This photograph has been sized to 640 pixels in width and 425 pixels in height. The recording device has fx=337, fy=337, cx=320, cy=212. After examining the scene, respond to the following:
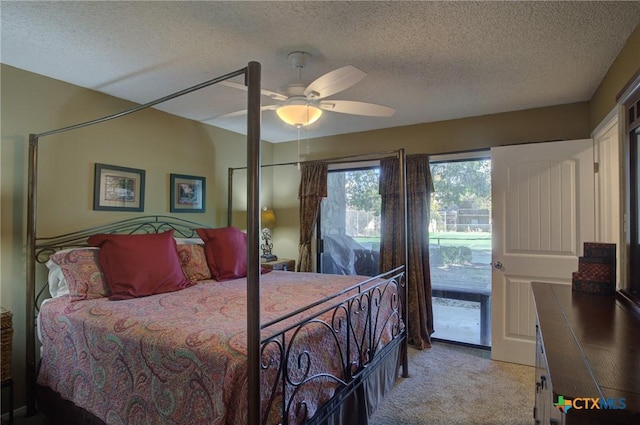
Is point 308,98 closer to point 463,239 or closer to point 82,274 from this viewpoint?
point 82,274

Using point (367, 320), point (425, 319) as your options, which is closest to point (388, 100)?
point (367, 320)

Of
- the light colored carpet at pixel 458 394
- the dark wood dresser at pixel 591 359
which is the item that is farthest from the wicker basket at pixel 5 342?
the dark wood dresser at pixel 591 359

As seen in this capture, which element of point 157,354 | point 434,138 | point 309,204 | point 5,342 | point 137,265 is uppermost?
point 434,138

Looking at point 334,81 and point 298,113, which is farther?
point 298,113

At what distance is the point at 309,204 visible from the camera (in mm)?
4410

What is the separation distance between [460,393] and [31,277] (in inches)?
127

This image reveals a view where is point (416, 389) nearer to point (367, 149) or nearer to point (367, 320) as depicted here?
point (367, 320)

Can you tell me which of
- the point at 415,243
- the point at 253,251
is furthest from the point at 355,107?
the point at 415,243

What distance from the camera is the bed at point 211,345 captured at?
1.32m

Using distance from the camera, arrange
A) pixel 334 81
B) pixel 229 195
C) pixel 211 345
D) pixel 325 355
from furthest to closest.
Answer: pixel 229 195 → pixel 334 81 → pixel 325 355 → pixel 211 345

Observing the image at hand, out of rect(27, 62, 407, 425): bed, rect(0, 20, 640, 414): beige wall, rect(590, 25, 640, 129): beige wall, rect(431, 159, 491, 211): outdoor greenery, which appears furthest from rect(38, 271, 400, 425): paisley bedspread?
rect(590, 25, 640, 129): beige wall

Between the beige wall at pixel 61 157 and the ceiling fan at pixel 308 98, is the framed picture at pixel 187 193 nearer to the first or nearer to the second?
the beige wall at pixel 61 157

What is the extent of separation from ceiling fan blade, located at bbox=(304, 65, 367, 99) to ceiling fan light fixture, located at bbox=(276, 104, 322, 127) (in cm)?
11

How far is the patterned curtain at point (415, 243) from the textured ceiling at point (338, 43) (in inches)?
40.0
